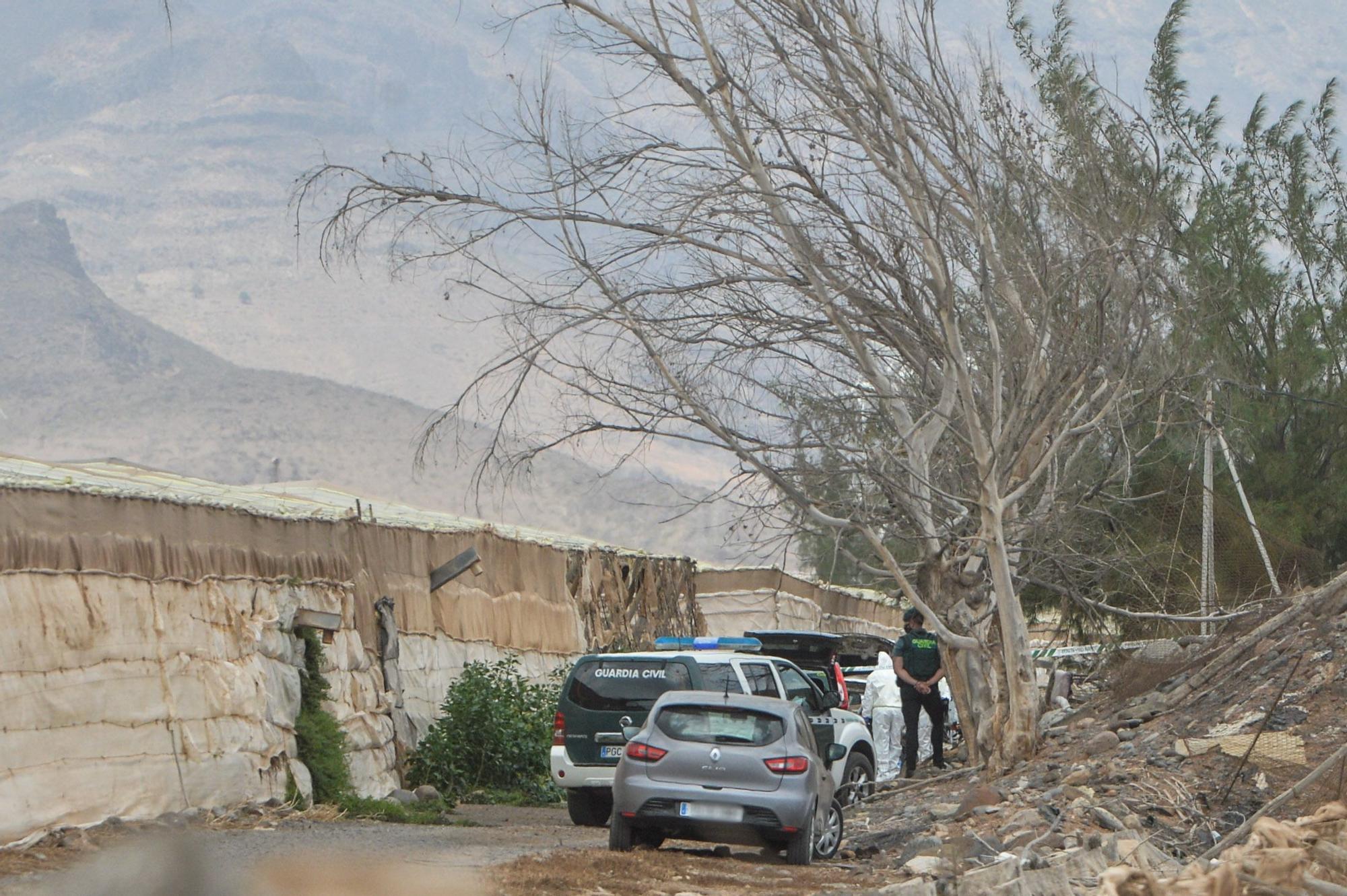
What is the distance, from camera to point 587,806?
54.9 ft

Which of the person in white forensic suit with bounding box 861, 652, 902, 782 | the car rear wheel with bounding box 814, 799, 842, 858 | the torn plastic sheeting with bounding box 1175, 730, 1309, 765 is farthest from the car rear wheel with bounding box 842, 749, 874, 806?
the torn plastic sheeting with bounding box 1175, 730, 1309, 765

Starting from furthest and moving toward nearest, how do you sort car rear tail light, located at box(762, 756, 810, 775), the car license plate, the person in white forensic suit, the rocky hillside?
the rocky hillside
the person in white forensic suit
car rear tail light, located at box(762, 756, 810, 775)
the car license plate

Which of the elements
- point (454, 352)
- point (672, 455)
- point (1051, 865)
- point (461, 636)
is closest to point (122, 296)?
point (454, 352)

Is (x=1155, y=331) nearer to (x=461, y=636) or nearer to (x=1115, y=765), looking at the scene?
(x=1115, y=765)

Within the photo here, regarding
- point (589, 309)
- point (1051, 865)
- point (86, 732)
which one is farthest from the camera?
point (589, 309)

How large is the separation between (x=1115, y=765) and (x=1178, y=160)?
1217cm

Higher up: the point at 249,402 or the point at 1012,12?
the point at 249,402

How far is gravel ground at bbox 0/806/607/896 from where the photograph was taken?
2371 millimetres

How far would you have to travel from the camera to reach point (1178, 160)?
23.3m

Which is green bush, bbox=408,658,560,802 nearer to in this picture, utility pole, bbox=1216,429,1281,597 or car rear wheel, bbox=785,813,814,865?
car rear wheel, bbox=785,813,814,865

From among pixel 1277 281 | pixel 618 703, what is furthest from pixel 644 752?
pixel 1277 281

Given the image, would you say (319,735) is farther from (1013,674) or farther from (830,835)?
(1013,674)

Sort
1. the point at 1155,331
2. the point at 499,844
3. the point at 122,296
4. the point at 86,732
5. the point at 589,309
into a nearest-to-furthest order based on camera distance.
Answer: the point at 86,732 < the point at 499,844 < the point at 589,309 < the point at 1155,331 < the point at 122,296

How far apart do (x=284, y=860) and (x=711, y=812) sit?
8.90 meters
